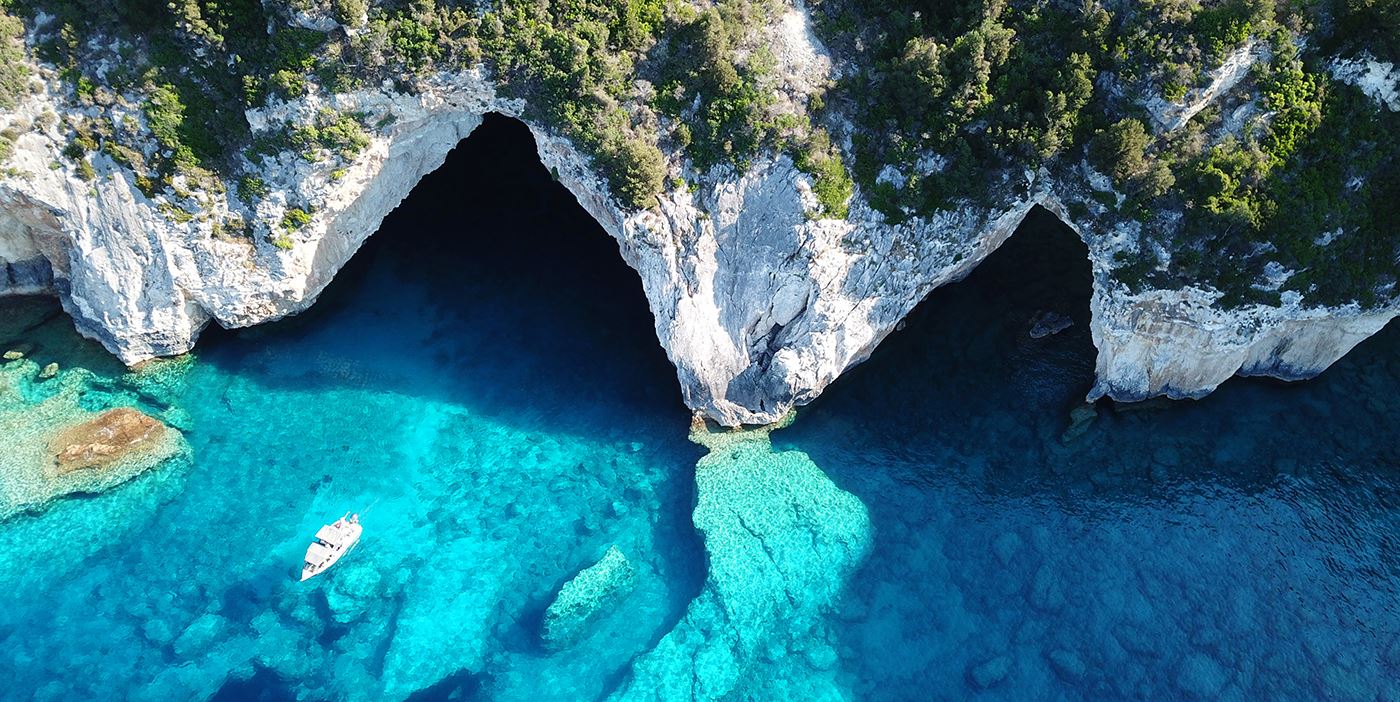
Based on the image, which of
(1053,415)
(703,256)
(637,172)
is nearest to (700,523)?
(703,256)

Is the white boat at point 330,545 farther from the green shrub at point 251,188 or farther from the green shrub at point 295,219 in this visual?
the green shrub at point 251,188

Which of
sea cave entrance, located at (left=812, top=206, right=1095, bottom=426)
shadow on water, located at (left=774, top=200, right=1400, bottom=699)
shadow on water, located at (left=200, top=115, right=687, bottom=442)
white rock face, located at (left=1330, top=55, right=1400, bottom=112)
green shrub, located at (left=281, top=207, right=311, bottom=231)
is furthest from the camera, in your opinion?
shadow on water, located at (left=200, top=115, right=687, bottom=442)

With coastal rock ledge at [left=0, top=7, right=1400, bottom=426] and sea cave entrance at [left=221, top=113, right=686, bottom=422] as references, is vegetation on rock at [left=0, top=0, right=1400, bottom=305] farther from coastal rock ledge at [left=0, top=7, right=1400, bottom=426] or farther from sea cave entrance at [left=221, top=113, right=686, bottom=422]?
sea cave entrance at [left=221, top=113, right=686, bottom=422]

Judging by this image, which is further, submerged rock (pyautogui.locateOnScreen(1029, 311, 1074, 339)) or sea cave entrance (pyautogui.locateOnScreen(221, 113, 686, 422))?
sea cave entrance (pyautogui.locateOnScreen(221, 113, 686, 422))

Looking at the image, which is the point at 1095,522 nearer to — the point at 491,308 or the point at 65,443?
the point at 491,308

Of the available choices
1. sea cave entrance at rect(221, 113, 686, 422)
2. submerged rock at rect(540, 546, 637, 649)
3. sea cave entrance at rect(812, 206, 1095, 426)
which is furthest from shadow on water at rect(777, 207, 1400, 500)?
submerged rock at rect(540, 546, 637, 649)

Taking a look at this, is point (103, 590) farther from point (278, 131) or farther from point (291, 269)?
point (278, 131)

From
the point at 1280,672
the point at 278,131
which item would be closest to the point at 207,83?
the point at 278,131

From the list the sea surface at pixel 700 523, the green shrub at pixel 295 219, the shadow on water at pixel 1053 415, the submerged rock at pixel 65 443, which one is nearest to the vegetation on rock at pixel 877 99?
the green shrub at pixel 295 219
